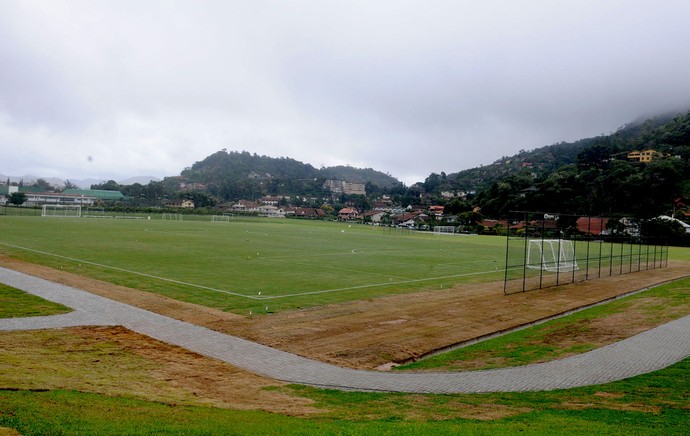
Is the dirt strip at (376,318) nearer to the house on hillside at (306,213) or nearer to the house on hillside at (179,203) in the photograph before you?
the house on hillside at (306,213)

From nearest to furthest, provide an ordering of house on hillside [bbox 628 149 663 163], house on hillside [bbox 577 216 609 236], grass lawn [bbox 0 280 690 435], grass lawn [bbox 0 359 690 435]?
grass lawn [bbox 0 359 690 435]
grass lawn [bbox 0 280 690 435]
house on hillside [bbox 577 216 609 236]
house on hillside [bbox 628 149 663 163]

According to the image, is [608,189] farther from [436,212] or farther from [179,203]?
[179,203]

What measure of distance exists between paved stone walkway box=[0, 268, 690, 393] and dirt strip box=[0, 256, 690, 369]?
0.70 m

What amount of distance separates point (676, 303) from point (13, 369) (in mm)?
22659

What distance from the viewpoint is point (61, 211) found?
302 ft

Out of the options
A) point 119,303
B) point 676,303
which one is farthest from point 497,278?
point 119,303

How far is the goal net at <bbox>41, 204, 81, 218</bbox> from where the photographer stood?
89.6m

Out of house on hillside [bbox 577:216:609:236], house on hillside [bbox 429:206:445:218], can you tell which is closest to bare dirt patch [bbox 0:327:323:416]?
house on hillside [bbox 577:216:609:236]

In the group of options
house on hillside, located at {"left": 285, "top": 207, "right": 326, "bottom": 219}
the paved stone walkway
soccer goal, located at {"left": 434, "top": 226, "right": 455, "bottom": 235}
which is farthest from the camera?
house on hillside, located at {"left": 285, "top": 207, "right": 326, "bottom": 219}

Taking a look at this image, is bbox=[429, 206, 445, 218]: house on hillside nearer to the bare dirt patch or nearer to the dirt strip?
the dirt strip

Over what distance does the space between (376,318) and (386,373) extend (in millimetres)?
5378

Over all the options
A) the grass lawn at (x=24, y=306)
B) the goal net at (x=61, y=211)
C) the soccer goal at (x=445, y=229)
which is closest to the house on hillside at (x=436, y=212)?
the soccer goal at (x=445, y=229)

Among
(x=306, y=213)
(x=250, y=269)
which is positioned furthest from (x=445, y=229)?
(x=250, y=269)

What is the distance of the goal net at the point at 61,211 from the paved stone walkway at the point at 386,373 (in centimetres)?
8477
